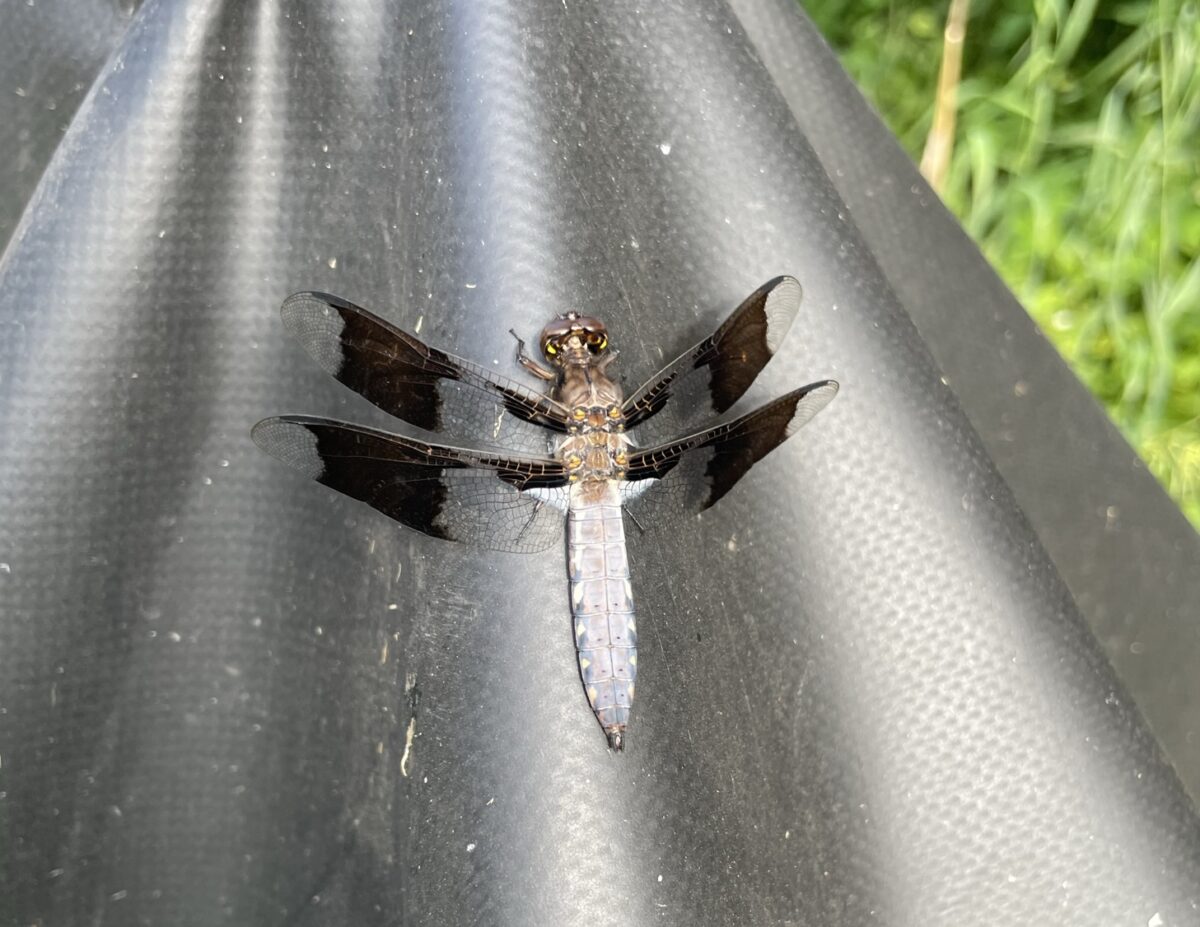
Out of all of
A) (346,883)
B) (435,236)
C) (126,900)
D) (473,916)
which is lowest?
(126,900)

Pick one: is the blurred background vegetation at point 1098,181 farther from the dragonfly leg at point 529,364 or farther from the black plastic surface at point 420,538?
the dragonfly leg at point 529,364

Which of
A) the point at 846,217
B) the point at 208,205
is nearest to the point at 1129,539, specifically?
the point at 846,217

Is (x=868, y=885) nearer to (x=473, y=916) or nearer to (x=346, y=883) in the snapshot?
(x=473, y=916)

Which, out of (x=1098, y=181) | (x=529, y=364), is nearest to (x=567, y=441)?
(x=529, y=364)

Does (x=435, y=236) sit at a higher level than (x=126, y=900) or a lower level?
higher

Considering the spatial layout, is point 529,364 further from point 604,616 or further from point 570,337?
point 604,616

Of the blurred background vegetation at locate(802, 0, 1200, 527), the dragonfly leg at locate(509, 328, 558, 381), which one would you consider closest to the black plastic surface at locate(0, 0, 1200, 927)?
the dragonfly leg at locate(509, 328, 558, 381)

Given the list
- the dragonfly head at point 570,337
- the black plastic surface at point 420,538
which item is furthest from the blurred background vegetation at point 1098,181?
the dragonfly head at point 570,337

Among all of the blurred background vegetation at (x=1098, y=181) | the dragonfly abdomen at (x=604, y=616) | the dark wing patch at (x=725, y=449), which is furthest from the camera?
the blurred background vegetation at (x=1098, y=181)
